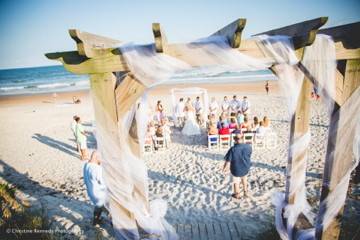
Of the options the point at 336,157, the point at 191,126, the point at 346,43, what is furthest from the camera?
the point at 191,126

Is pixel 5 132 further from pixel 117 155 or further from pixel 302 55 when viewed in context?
pixel 302 55

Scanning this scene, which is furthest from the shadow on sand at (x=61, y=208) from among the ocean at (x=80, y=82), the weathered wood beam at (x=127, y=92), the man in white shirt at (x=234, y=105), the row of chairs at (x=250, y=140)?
the ocean at (x=80, y=82)

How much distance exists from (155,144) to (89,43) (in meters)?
7.02

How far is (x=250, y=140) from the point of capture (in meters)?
8.70

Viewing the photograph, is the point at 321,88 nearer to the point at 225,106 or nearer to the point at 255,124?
the point at 255,124

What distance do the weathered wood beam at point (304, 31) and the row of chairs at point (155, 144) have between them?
691 centimetres

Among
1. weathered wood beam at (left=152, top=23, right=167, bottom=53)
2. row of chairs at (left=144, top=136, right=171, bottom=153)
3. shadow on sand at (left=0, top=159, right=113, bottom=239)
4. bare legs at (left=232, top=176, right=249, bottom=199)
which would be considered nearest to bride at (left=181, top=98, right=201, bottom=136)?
row of chairs at (left=144, top=136, right=171, bottom=153)

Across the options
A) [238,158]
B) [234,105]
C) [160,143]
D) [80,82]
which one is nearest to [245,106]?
[234,105]

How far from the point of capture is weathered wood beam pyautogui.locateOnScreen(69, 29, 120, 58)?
2.27 metres

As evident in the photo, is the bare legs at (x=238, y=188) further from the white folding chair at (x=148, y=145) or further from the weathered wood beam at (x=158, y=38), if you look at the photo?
the white folding chair at (x=148, y=145)

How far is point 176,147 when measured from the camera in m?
9.47

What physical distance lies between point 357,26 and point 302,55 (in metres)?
0.62

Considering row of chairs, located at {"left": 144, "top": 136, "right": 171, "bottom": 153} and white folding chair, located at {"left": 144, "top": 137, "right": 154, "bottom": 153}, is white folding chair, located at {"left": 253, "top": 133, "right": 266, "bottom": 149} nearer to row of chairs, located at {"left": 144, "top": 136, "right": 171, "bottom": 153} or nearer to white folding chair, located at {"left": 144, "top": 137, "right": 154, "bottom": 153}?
row of chairs, located at {"left": 144, "top": 136, "right": 171, "bottom": 153}

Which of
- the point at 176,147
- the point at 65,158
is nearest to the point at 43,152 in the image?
the point at 65,158
